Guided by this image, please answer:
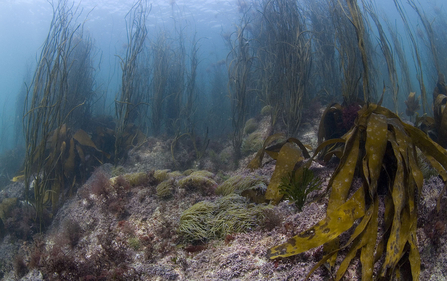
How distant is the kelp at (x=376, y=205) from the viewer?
1304 mm

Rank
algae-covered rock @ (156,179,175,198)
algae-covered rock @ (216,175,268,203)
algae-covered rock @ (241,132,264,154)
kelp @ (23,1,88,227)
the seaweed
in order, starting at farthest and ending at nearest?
algae-covered rock @ (241,132,264,154) < kelp @ (23,1,88,227) < algae-covered rock @ (156,179,175,198) < algae-covered rock @ (216,175,268,203) < the seaweed

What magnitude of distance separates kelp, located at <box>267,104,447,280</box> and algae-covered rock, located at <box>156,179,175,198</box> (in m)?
1.94

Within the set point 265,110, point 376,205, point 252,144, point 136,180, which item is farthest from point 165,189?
point 265,110

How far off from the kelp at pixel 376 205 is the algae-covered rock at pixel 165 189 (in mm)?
1940

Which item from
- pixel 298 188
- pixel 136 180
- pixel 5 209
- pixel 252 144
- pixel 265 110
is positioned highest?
pixel 265 110

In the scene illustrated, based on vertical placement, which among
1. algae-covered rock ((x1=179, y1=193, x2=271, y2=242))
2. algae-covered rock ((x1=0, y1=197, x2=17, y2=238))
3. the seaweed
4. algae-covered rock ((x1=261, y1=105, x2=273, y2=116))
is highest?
algae-covered rock ((x1=261, y1=105, x2=273, y2=116))

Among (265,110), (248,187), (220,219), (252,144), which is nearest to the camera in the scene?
(220,219)

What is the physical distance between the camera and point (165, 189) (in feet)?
10.1

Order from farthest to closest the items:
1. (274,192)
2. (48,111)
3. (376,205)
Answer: (48,111)
(274,192)
(376,205)

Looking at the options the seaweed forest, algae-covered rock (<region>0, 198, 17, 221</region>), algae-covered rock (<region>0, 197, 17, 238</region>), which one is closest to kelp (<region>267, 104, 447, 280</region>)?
the seaweed forest

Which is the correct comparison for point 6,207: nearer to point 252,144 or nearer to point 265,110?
point 252,144

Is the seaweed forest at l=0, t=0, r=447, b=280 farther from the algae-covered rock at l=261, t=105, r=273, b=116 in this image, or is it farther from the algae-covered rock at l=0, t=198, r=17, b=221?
the algae-covered rock at l=261, t=105, r=273, b=116

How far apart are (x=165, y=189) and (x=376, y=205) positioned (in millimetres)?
2490

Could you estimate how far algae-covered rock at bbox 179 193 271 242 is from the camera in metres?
2.07
